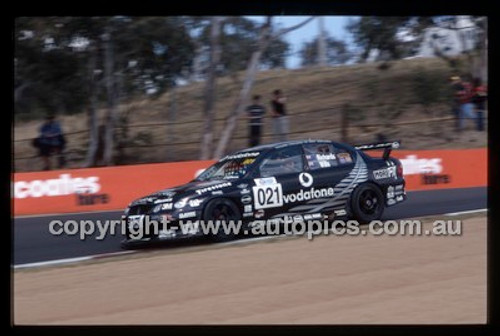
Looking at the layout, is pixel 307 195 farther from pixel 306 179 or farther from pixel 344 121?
pixel 344 121

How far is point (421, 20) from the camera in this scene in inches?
316

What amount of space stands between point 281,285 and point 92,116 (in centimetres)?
330

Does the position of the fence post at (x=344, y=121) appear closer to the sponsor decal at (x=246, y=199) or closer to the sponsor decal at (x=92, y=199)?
the sponsor decal at (x=246, y=199)

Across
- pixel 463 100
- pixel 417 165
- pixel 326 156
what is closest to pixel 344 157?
pixel 326 156

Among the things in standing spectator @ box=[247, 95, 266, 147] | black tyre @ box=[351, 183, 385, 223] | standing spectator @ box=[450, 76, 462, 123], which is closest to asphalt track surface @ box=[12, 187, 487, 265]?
black tyre @ box=[351, 183, 385, 223]

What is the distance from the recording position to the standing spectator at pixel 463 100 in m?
9.32

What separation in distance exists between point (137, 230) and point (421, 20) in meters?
4.00

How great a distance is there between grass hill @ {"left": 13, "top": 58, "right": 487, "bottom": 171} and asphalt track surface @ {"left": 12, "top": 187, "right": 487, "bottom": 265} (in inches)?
30.2

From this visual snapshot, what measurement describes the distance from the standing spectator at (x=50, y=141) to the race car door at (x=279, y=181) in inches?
97.5

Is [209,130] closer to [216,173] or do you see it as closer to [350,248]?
[216,173]

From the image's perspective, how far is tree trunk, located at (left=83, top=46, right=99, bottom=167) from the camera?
367 inches

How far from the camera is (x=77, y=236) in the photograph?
8656 mm

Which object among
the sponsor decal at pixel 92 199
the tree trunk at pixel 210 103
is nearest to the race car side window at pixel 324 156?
the tree trunk at pixel 210 103
